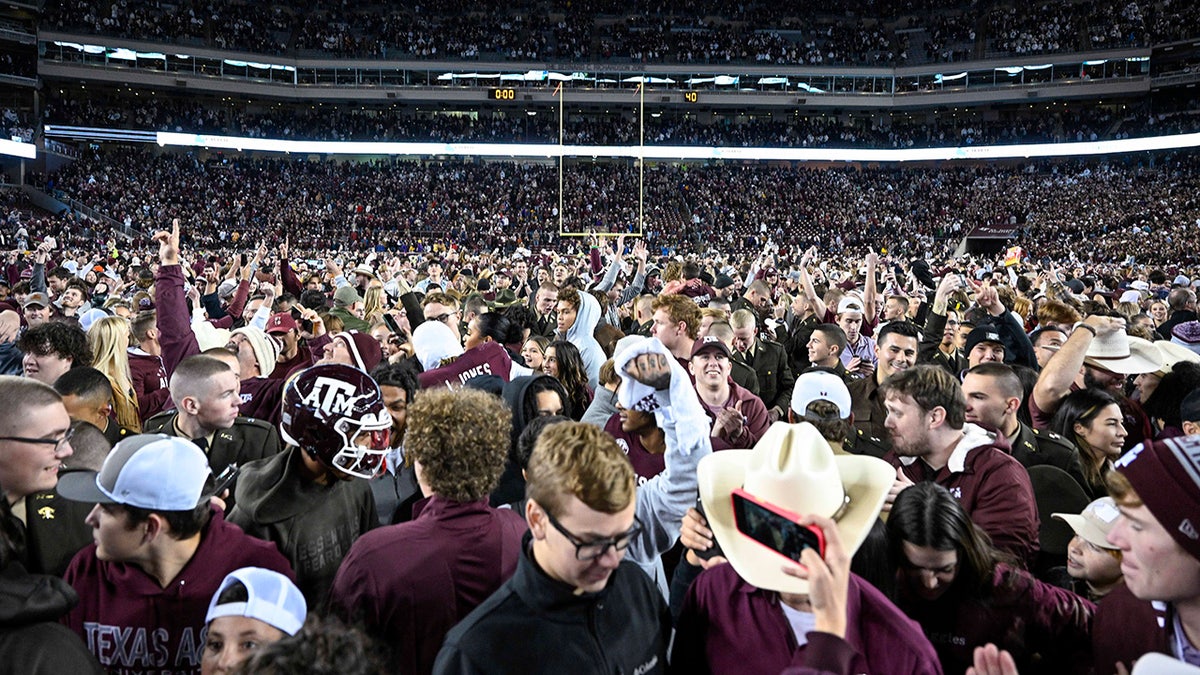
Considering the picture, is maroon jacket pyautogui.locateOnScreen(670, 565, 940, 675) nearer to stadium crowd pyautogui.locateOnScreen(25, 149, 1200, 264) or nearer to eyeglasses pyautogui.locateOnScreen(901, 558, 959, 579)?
eyeglasses pyautogui.locateOnScreen(901, 558, 959, 579)

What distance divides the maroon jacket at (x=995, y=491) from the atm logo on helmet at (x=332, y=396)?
2373 mm

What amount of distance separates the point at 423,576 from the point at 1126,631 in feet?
6.41

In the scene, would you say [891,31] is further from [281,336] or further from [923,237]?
[281,336]

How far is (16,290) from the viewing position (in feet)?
37.9

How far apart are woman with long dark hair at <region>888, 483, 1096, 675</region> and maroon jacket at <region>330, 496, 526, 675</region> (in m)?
1.18

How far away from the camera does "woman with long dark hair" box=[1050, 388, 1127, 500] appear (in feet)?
13.7

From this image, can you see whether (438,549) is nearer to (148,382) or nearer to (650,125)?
(148,382)

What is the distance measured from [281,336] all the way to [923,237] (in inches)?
1634

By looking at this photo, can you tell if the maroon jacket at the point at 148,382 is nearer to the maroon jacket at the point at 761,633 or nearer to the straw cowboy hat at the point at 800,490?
the maroon jacket at the point at 761,633

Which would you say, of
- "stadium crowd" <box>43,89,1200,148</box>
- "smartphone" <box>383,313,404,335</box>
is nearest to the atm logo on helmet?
"smartphone" <box>383,313,404,335</box>

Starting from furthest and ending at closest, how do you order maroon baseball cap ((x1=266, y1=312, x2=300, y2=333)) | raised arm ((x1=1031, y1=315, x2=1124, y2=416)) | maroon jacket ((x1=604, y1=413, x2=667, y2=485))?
maroon baseball cap ((x1=266, y1=312, x2=300, y2=333))
raised arm ((x1=1031, y1=315, x2=1124, y2=416))
maroon jacket ((x1=604, y1=413, x2=667, y2=485))

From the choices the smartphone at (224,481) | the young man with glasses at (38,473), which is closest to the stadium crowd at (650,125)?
the smartphone at (224,481)

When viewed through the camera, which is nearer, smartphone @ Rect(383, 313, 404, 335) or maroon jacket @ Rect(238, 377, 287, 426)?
maroon jacket @ Rect(238, 377, 287, 426)

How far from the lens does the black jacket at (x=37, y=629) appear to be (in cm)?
192
